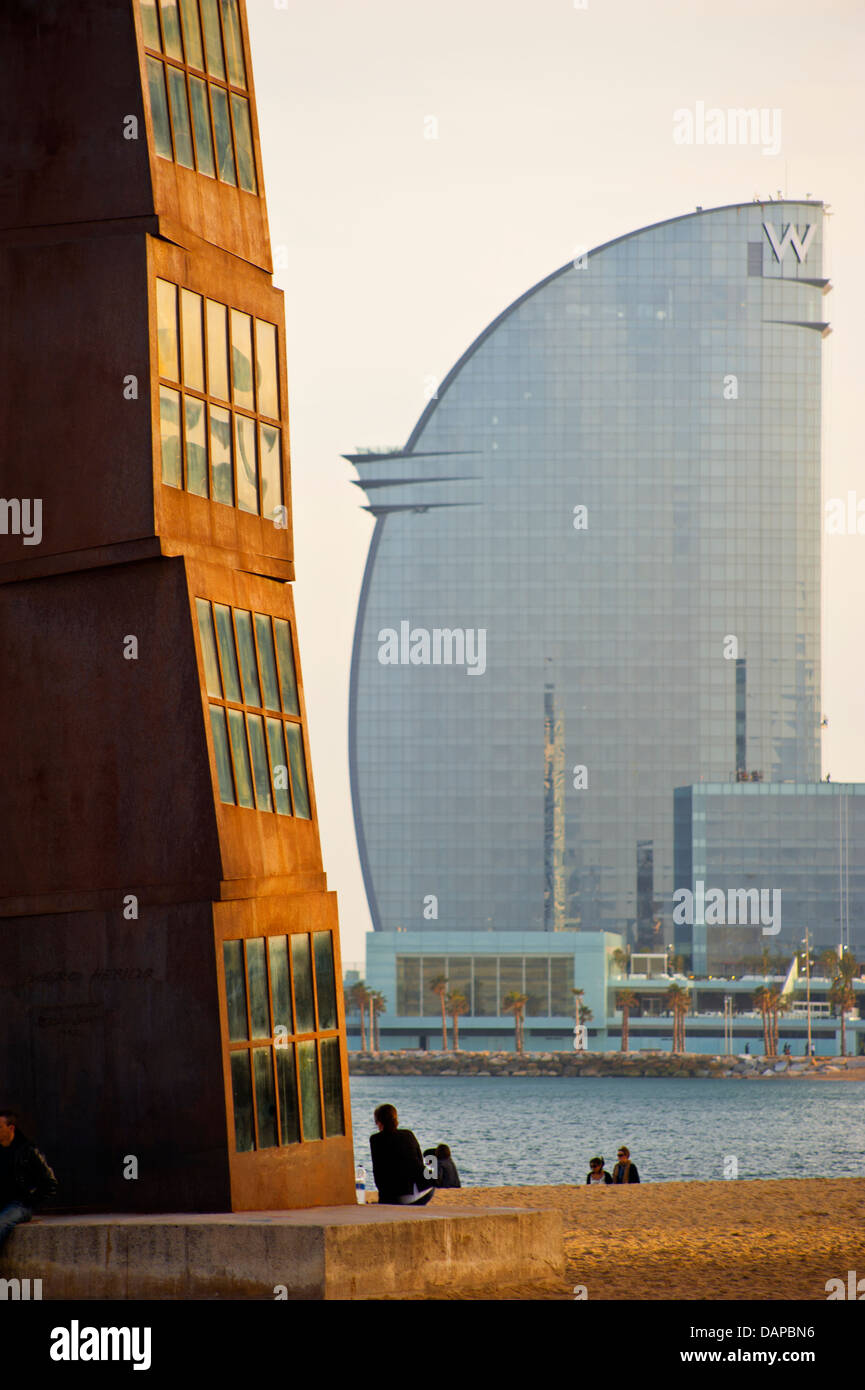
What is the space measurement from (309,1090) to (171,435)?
6104mm

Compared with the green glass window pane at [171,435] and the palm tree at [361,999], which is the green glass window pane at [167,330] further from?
the palm tree at [361,999]

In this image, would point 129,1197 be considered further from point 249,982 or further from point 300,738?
point 300,738

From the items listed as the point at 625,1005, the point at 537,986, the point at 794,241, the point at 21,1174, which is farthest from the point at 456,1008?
the point at 21,1174

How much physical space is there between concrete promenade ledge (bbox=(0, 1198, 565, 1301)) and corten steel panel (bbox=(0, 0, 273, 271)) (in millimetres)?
8838

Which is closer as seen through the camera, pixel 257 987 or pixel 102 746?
pixel 257 987

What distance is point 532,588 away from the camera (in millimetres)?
195250

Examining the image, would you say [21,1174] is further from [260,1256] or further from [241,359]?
[241,359]

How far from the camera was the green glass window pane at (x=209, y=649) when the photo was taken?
17.0m

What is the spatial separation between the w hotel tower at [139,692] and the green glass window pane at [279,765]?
0.04m

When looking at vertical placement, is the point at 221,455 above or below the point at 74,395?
below

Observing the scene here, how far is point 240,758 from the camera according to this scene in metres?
17.4

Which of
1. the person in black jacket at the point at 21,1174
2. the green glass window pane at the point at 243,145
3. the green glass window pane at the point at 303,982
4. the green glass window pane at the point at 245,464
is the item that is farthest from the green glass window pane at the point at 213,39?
the person in black jacket at the point at 21,1174

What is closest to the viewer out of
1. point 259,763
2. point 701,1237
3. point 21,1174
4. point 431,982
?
point 21,1174

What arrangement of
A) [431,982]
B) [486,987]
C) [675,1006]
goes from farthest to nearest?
[486,987] < [431,982] < [675,1006]
